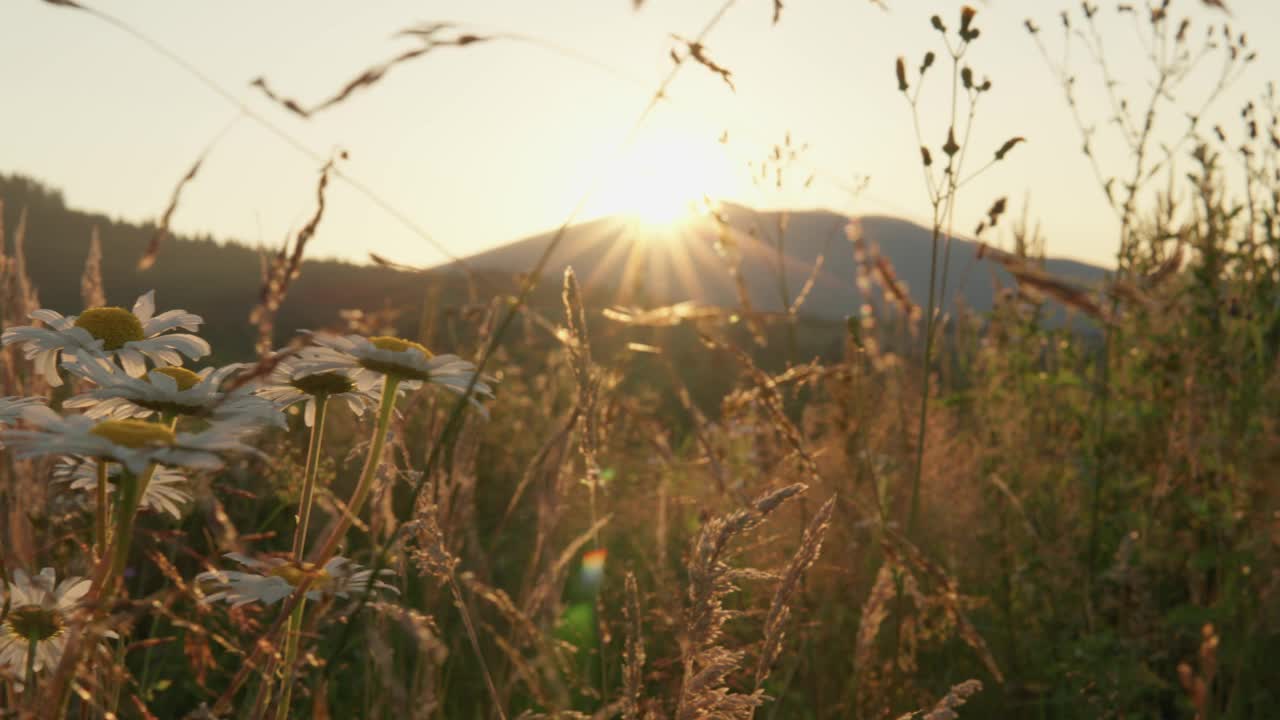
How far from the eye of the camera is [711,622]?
1198 millimetres

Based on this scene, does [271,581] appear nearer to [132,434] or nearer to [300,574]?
Answer: [300,574]

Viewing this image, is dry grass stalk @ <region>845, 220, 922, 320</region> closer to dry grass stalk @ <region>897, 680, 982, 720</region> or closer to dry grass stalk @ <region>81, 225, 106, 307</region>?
dry grass stalk @ <region>897, 680, 982, 720</region>

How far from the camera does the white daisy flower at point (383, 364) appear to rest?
1.16m

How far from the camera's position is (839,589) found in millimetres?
3164

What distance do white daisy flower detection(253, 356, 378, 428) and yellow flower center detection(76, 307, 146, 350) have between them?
0.87 feet

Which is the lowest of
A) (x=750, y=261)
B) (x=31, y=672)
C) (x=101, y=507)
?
(x=31, y=672)

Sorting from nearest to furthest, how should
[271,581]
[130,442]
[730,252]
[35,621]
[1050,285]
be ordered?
[130,442]
[1050,285]
[35,621]
[271,581]
[730,252]

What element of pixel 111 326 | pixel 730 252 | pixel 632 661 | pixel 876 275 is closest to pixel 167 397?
pixel 111 326

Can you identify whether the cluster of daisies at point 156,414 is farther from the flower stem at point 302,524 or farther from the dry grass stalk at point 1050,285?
the dry grass stalk at point 1050,285

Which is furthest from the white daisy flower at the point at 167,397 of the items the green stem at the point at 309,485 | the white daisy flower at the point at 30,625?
the white daisy flower at the point at 30,625

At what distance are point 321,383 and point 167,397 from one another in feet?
0.68

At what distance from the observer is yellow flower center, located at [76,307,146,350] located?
1.35 meters

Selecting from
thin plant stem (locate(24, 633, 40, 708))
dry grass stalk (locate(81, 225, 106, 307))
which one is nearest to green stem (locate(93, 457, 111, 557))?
thin plant stem (locate(24, 633, 40, 708))

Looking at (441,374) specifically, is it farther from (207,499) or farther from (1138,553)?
(1138,553)
